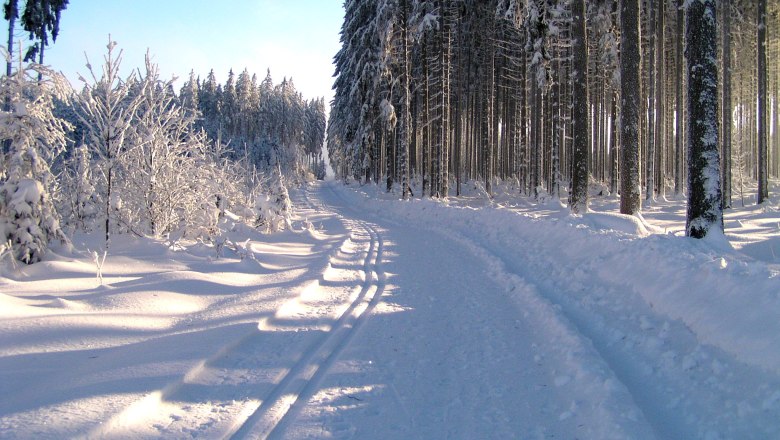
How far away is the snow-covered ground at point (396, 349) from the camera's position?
330 centimetres

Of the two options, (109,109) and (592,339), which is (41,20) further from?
(592,339)

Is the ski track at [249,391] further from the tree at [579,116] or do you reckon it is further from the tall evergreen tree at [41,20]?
the tall evergreen tree at [41,20]

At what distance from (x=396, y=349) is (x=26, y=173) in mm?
6569

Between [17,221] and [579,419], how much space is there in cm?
795

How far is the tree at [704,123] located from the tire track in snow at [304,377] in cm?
623

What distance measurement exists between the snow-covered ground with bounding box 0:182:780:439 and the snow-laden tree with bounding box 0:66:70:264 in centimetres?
41

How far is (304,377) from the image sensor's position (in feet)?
13.4

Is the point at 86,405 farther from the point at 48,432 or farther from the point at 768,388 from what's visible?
the point at 768,388

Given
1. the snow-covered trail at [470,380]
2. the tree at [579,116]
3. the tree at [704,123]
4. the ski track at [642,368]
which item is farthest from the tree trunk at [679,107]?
the snow-covered trail at [470,380]

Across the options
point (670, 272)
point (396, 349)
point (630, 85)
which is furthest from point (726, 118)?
point (396, 349)

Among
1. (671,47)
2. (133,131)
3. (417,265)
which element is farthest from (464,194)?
(133,131)

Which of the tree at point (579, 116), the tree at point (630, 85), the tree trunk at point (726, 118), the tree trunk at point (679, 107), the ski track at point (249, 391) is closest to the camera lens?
the ski track at point (249, 391)

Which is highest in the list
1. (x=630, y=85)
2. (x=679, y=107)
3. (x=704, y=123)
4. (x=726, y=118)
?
(x=679, y=107)

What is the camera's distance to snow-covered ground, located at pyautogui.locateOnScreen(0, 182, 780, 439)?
330 centimetres
